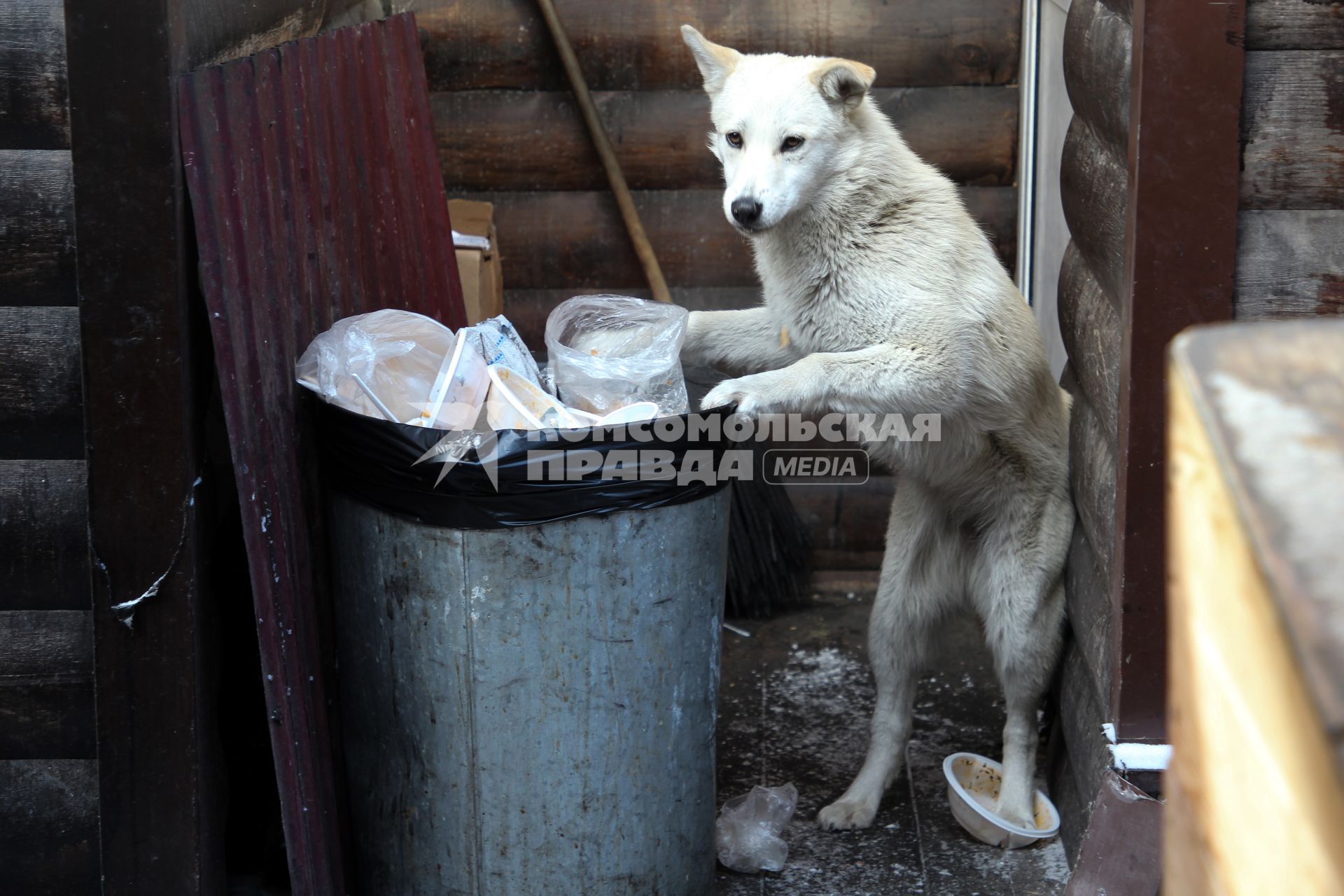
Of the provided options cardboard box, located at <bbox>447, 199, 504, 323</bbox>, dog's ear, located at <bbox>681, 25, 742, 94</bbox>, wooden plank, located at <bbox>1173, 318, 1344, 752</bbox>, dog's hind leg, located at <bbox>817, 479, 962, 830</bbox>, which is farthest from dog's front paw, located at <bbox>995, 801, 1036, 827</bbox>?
wooden plank, located at <bbox>1173, 318, 1344, 752</bbox>

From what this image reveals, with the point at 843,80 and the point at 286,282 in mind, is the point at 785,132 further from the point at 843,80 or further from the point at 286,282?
the point at 286,282

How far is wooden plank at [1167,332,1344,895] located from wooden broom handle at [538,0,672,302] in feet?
12.0

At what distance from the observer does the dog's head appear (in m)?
2.88

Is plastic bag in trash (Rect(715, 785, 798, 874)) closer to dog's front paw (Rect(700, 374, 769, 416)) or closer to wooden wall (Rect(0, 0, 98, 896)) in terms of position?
dog's front paw (Rect(700, 374, 769, 416))

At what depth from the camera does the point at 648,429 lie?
2.35 metres

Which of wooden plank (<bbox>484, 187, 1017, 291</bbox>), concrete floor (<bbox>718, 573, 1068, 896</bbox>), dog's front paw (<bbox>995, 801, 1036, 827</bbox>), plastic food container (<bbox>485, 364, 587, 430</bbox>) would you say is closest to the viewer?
plastic food container (<bbox>485, 364, 587, 430</bbox>)

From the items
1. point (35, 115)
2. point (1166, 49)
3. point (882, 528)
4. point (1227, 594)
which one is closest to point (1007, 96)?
point (882, 528)

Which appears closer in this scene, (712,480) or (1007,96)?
(712,480)

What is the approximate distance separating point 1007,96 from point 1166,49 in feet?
8.20

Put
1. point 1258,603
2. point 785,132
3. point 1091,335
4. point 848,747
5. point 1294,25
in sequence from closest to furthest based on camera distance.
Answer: point 1258,603, point 1294,25, point 1091,335, point 785,132, point 848,747

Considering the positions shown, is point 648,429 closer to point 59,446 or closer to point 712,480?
point 712,480

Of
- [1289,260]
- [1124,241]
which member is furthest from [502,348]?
[1289,260]

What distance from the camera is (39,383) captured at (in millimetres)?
2309

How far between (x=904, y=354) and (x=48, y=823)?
2.08 m
